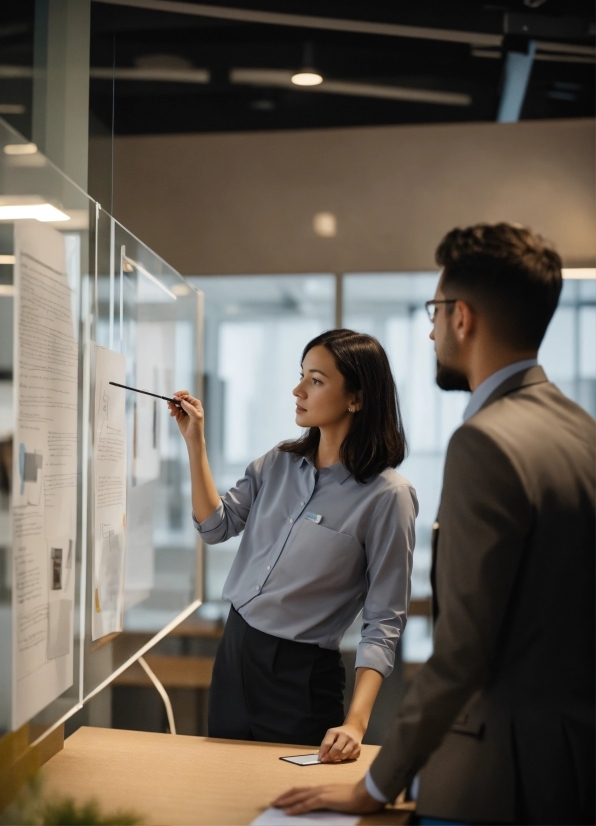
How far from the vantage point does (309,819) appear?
4.39 ft

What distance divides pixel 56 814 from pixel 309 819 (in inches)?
16.3

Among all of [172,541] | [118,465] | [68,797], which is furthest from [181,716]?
[68,797]

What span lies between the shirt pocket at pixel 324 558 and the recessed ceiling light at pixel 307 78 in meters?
2.26

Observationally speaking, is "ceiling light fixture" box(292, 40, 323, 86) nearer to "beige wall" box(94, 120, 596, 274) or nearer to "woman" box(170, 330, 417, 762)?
"beige wall" box(94, 120, 596, 274)

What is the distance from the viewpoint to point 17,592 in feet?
4.53

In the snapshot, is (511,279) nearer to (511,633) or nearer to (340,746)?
(511,633)

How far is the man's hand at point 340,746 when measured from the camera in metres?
1.63

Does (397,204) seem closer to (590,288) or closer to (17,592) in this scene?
(590,288)

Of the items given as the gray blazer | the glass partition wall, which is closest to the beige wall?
the glass partition wall

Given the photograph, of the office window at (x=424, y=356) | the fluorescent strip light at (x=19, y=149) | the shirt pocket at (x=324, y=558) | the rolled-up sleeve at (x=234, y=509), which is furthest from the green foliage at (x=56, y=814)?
the office window at (x=424, y=356)

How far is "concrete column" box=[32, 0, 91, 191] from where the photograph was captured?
1.85 metres

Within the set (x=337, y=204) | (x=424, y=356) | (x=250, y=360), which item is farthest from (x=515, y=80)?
(x=250, y=360)

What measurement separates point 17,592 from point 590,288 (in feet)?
10.1

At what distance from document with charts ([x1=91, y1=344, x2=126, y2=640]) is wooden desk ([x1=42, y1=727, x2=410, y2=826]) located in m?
0.26
